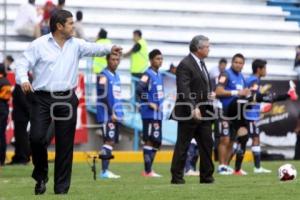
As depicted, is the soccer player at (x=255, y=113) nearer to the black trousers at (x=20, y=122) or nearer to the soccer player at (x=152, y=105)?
the soccer player at (x=152, y=105)

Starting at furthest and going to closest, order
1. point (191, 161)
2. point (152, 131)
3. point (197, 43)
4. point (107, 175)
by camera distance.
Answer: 1. point (191, 161)
2. point (152, 131)
3. point (107, 175)
4. point (197, 43)

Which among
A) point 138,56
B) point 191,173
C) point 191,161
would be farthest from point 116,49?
point 138,56

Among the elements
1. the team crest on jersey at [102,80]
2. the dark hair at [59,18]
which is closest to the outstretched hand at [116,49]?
the dark hair at [59,18]

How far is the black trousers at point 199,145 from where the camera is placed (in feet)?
47.8

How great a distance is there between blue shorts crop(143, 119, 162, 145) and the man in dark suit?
369 centimetres

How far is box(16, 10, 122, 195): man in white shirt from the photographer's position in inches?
485

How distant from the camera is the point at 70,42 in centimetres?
1250

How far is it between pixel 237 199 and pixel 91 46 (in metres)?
2.68

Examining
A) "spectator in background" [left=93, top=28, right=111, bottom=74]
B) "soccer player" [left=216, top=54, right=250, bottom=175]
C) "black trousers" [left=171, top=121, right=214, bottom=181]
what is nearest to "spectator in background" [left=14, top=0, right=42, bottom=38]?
"spectator in background" [left=93, top=28, right=111, bottom=74]

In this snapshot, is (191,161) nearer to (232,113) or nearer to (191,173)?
(191,173)

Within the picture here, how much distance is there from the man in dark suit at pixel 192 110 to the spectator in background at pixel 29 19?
11308mm

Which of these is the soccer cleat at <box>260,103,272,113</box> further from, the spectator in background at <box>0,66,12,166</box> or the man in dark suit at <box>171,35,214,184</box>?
the man in dark suit at <box>171,35,214,184</box>

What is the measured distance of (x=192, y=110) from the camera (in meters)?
14.4

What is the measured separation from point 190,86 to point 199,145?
870 mm
